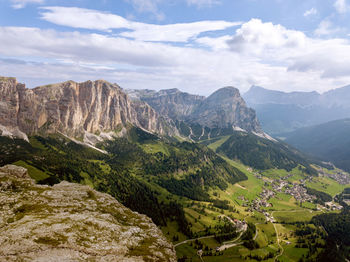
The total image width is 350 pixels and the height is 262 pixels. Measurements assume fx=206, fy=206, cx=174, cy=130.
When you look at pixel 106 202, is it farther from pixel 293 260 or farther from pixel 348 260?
pixel 348 260

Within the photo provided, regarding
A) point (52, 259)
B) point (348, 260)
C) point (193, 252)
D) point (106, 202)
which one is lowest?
point (348, 260)

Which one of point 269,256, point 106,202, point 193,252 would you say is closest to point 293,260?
point 269,256

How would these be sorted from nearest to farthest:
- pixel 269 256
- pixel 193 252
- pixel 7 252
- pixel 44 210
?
pixel 7 252, pixel 44 210, pixel 193 252, pixel 269 256

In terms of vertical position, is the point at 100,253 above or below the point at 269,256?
above

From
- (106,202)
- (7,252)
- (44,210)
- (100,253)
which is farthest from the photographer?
(106,202)

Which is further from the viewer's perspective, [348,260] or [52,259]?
[348,260]

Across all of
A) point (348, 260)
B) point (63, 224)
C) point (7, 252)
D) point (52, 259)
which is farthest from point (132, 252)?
point (348, 260)

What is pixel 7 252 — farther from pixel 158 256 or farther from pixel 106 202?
pixel 106 202
